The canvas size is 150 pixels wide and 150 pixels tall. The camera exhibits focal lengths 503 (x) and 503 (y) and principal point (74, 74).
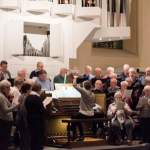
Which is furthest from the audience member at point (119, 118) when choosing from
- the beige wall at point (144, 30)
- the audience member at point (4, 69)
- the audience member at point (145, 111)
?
the beige wall at point (144, 30)

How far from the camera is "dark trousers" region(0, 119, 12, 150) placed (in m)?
9.05

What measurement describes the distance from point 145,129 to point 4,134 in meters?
4.83

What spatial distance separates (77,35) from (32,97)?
689cm

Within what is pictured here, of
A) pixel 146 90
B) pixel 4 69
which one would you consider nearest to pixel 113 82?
pixel 146 90

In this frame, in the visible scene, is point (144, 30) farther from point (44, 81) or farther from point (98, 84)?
point (44, 81)

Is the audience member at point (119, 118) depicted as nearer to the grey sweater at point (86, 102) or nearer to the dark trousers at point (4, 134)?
the grey sweater at point (86, 102)

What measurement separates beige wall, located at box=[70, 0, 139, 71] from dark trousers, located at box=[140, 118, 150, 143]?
4.38 m

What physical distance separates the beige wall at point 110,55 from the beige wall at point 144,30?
0.64ft

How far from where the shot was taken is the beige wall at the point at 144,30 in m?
19.5

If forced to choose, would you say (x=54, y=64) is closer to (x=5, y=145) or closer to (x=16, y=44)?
(x=16, y=44)

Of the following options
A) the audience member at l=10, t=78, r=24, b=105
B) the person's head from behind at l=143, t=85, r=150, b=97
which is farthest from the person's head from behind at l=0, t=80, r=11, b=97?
the person's head from behind at l=143, t=85, r=150, b=97

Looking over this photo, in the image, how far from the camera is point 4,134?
9.15 metres

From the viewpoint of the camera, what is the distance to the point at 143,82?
13.5m

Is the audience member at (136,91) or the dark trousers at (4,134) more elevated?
the audience member at (136,91)
